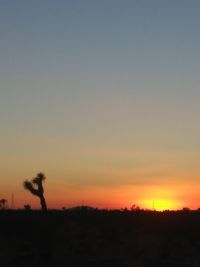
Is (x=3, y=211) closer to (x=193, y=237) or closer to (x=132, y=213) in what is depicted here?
(x=132, y=213)

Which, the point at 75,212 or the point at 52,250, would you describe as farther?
the point at 75,212

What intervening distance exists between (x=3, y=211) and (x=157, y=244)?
1009 centimetres

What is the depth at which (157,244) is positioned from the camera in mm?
37125

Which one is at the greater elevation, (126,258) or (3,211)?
(3,211)

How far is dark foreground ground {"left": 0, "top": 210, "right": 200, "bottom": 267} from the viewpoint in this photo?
36.1m

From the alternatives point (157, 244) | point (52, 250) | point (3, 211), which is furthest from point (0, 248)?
point (157, 244)

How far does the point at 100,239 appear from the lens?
37781mm

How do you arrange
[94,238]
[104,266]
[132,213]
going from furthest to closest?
[132,213]
[94,238]
[104,266]

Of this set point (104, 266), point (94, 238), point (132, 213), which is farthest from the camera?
point (132, 213)

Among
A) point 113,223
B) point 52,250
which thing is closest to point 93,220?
point 113,223

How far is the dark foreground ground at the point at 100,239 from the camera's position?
3612 cm

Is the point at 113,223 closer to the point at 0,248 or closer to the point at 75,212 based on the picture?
the point at 75,212

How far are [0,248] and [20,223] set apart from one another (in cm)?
302

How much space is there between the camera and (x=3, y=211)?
42.2 meters
